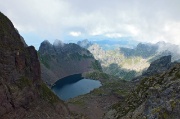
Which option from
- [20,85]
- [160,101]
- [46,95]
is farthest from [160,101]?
[46,95]

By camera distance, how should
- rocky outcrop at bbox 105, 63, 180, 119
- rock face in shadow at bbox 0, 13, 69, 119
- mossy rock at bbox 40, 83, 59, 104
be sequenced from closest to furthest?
rocky outcrop at bbox 105, 63, 180, 119
rock face in shadow at bbox 0, 13, 69, 119
mossy rock at bbox 40, 83, 59, 104

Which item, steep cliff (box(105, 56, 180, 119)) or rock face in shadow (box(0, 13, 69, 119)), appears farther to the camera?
rock face in shadow (box(0, 13, 69, 119))

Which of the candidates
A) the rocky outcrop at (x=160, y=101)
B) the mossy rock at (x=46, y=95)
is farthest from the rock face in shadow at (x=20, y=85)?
the rocky outcrop at (x=160, y=101)

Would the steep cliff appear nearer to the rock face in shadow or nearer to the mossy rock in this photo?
the rock face in shadow

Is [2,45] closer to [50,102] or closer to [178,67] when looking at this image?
[50,102]

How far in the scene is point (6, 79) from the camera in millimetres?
116812

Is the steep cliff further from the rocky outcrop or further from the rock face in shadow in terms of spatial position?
the rock face in shadow

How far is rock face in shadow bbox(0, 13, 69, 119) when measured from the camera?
11594 cm

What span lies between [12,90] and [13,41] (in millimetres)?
29085

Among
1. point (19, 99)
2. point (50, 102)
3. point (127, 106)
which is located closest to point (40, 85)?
point (50, 102)

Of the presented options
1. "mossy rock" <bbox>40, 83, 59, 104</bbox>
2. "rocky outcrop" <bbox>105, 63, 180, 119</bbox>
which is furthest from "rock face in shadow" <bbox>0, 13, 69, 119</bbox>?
"rocky outcrop" <bbox>105, 63, 180, 119</bbox>

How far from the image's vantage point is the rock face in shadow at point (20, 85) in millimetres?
115938

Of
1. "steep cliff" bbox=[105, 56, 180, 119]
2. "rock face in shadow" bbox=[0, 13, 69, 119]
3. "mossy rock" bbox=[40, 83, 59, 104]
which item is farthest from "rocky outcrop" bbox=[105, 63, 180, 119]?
"mossy rock" bbox=[40, 83, 59, 104]

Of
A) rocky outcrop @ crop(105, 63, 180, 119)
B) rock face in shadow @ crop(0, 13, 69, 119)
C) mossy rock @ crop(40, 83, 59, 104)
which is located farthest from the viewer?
mossy rock @ crop(40, 83, 59, 104)
